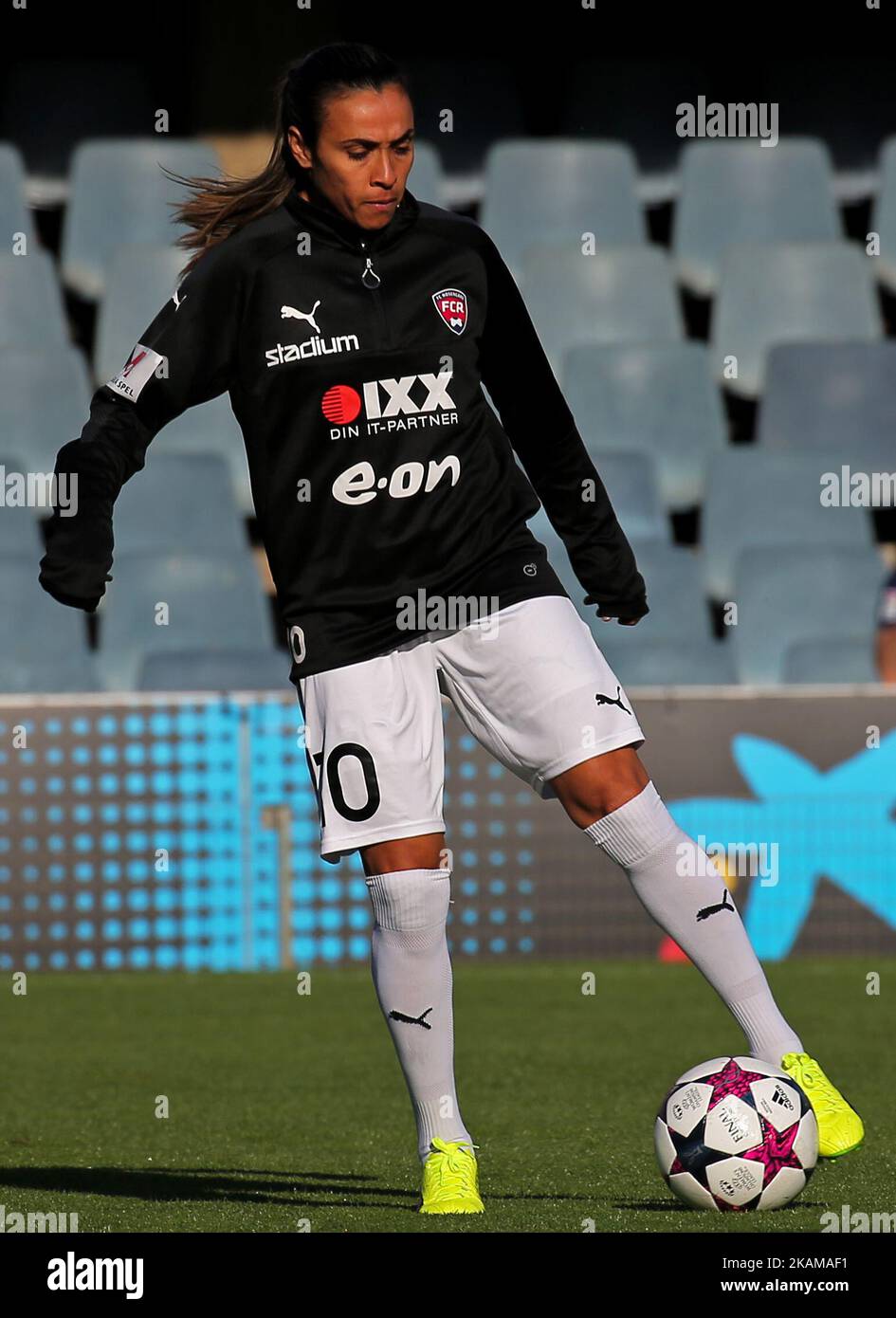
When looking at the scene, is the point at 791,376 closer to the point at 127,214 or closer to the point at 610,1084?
the point at 127,214

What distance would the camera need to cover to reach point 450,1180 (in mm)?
3779

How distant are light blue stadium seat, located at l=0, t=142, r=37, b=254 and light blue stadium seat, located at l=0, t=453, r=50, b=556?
1.99 m

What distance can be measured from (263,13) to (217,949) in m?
6.66

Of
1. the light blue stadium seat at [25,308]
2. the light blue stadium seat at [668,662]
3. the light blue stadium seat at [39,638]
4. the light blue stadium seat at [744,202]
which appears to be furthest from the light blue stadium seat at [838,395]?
the light blue stadium seat at [39,638]

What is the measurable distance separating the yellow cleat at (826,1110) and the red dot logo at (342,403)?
1.37m

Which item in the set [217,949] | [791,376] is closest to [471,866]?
[217,949]

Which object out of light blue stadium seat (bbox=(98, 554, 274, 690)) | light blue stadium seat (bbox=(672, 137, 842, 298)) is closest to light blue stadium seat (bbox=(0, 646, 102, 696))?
light blue stadium seat (bbox=(98, 554, 274, 690))

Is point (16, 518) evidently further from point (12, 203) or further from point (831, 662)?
point (831, 662)

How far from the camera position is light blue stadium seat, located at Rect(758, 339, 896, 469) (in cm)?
1171

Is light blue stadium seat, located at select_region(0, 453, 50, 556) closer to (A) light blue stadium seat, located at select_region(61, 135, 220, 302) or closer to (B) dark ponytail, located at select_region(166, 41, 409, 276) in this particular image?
(A) light blue stadium seat, located at select_region(61, 135, 220, 302)

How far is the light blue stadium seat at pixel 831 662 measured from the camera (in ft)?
32.7

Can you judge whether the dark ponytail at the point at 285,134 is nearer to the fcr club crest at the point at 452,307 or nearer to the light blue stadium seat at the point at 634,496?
the fcr club crest at the point at 452,307

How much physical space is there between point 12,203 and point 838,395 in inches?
185

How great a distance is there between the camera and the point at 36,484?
10.8 metres
